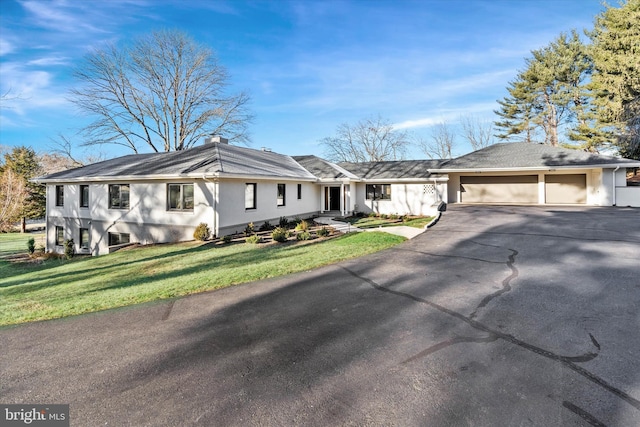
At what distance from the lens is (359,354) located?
341 centimetres

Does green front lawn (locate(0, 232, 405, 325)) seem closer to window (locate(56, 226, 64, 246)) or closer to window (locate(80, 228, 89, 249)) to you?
window (locate(80, 228, 89, 249))

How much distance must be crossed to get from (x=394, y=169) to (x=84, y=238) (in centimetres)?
2038

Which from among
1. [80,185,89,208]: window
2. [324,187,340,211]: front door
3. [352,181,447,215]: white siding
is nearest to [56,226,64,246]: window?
[80,185,89,208]: window

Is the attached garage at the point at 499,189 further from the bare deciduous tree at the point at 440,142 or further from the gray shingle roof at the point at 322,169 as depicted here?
the bare deciduous tree at the point at 440,142

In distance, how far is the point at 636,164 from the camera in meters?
15.4

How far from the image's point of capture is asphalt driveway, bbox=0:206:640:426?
8.29 feet

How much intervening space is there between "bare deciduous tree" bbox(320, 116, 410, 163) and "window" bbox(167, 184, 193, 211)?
30894mm

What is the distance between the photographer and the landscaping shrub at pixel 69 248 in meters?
15.7

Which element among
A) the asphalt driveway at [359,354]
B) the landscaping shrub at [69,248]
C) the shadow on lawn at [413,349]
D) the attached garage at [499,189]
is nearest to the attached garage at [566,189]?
the attached garage at [499,189]

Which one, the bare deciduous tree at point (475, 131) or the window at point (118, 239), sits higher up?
the bare deciduous tree at point (475, 131)

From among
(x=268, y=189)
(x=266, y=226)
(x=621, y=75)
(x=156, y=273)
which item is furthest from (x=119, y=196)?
(x=621, y=75)

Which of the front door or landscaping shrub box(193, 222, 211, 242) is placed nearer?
landscaping shrub box(193, 222, 211, 242)

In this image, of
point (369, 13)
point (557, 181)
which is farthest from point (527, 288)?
point (557, 181)

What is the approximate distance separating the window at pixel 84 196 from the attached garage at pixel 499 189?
23673mm
